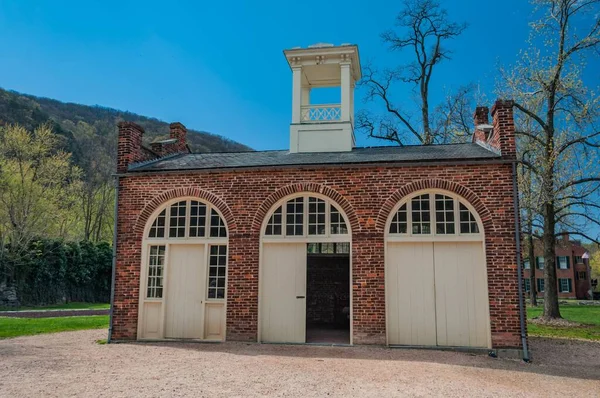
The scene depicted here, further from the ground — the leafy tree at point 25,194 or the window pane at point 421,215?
the leafy tree at point 25,194

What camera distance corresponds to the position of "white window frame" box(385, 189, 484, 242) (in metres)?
10.0

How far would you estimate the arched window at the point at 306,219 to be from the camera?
1064 cm

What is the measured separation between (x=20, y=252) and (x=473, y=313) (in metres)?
22.5

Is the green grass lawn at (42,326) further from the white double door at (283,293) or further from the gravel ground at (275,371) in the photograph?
the white double door at (283,293)

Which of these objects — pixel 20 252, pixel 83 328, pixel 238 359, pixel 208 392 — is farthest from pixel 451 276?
pixel 20 252

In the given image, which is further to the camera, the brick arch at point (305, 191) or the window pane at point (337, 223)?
the window pane at point (337, 223)

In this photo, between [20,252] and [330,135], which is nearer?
[330,135]

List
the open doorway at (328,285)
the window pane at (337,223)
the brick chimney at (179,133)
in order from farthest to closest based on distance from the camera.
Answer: the open doorway at (328,285) → the brick chimney at (179,133) → the window pane at (337,223)

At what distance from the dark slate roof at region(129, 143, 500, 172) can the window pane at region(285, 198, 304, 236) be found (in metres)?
0.92

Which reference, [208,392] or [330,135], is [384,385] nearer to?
[208,392]

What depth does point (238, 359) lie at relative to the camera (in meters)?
8.62

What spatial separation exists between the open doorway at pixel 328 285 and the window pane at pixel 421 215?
531 centimetres

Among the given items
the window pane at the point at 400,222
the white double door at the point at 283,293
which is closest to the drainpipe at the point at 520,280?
the window pane at the point at 400,222

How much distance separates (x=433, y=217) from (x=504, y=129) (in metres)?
2.48
